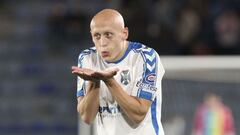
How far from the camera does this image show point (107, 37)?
3.29m

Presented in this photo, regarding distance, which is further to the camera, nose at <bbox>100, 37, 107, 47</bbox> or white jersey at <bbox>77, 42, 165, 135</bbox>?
white jersey at <bbox>77, 42, 165, 135</bbox>

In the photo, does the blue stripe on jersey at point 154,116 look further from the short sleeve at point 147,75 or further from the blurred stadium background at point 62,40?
the blurred stadium background at point 62,40

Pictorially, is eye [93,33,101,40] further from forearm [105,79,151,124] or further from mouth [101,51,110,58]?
forearm [105,79,151,124]

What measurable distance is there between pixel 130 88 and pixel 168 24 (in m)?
6.47

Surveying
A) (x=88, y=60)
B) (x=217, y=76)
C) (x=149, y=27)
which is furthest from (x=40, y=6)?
(x=88, y=60)

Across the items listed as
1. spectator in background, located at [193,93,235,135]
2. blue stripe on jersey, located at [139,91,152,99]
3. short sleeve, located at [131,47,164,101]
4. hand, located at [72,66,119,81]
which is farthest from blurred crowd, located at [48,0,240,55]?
hand, located at [72,66,119,81]

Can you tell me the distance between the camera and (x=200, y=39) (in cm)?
930

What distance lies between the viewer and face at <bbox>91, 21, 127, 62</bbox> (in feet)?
10.8

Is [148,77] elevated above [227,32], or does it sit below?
below

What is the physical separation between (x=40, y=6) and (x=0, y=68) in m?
1.18

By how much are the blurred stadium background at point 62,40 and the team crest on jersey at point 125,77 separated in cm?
538

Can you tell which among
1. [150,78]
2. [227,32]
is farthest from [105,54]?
[227,32]

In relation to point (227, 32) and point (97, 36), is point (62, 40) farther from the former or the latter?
point (97, 36)

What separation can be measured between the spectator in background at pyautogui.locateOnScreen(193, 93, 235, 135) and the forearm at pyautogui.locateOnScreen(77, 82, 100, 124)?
280 centimetres
